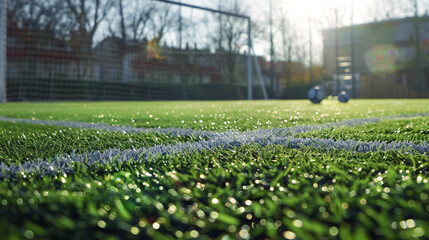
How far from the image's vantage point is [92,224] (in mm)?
682

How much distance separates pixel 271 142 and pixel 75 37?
52.6 feet

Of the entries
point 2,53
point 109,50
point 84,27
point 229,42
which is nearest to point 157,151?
point 2,53

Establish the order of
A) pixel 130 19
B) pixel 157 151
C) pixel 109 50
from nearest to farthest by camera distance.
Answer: pixel 157 151
pixel 109 50
pixel 130 19

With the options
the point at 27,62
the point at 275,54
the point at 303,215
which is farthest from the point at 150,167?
the point at 275,54

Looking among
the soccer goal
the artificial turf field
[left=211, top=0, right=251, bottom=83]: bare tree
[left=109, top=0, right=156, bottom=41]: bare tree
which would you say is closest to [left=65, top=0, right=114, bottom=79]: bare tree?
the soccer goal

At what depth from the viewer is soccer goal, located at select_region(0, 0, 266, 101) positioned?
13.6 m

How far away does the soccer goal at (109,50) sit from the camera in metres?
13.6

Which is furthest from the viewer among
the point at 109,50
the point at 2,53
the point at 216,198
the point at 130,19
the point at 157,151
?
the point at 130,19

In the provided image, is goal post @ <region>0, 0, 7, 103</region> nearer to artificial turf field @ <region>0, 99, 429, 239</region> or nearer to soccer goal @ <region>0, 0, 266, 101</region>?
soccer goal @ <region>0, 0, 266, 101</region>

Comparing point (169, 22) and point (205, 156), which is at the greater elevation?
point (169, 22)

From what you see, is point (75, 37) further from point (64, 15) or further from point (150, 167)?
point (150, 167)

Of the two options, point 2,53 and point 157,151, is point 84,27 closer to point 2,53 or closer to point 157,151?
point 2,53

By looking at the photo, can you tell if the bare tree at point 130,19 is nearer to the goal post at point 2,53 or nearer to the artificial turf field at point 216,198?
the goal post at point 2,53

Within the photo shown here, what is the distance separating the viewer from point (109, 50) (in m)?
15.3
